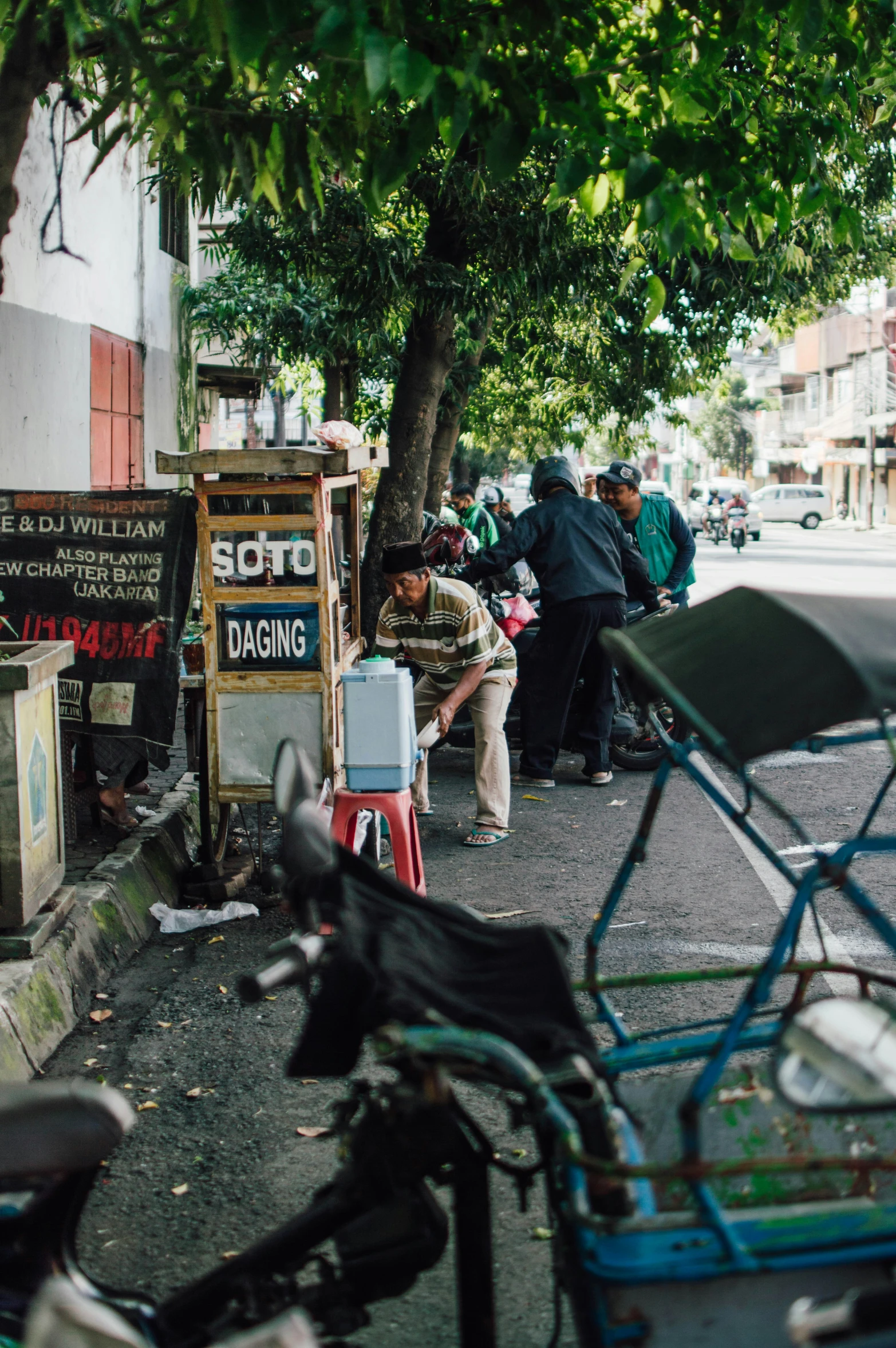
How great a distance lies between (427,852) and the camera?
21.3 ft

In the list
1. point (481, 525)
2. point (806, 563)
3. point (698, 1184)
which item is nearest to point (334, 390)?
point (481, 525)

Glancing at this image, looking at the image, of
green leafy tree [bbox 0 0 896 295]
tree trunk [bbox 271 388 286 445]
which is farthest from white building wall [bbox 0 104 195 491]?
tree trunk [bbox 271 388 286 445]

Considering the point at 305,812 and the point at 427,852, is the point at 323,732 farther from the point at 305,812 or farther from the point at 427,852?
the point at 305,812

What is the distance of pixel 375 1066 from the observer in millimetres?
4164

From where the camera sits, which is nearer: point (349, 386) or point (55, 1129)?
point (55, 1129)

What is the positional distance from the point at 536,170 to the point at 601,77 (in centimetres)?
589

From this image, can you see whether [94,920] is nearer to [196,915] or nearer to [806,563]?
[196,915]

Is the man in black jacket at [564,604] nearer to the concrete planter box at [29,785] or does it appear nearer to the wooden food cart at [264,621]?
the wooden food cart at [264,621]

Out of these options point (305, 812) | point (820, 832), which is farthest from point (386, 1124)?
point (820, 832)

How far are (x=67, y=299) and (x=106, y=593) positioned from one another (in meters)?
4.57

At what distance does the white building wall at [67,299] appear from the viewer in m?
8.41

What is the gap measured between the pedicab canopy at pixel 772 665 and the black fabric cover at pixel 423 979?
60 centimetres

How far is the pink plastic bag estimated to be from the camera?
8180 mm

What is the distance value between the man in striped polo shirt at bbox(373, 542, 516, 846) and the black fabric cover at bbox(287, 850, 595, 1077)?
332cm
